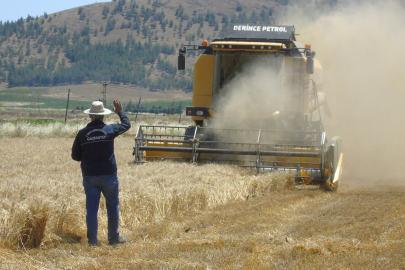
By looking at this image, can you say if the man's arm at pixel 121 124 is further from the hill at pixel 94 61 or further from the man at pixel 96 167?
the hill at pixel 94 61

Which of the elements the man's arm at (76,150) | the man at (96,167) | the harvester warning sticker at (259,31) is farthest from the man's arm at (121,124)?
the harvester warning sticker at (259,31)

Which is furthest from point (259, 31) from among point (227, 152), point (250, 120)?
point (227, 152)

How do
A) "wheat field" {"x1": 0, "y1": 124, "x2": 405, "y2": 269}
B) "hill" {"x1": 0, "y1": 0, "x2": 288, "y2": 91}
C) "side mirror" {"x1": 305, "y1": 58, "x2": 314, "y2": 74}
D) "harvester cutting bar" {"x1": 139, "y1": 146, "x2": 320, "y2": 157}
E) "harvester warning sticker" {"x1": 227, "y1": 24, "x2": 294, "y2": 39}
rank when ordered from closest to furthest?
"wheat field" {"x1": 0, "y1": 124, "x2": 405, "y2": 269} < "harvester cutting bar" {"x1": 139, "y1": 146, "x2": 320, "y2": 157} < "side mirror" {"x1": 305, "y1": 58, "x2": 314, "y2": 74} < "harvester warning sticker" {"x1": 227, "y1": 24, "x2": 294, "y2": 39} < "hill" {"x1": 0, "y1": 0, "x2": 288, "y2": 91}

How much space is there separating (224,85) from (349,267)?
755 cm

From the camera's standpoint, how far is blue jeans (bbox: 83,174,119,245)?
617 centimetres

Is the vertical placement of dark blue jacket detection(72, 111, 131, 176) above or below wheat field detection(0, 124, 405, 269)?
above

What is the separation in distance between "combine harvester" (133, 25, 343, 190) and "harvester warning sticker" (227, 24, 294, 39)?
0.25 meters

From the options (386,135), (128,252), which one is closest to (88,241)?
(128,252)

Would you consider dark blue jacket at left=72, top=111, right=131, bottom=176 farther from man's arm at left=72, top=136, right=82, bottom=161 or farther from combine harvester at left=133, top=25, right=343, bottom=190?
combine harvester at left=133, top=25, right=343, bottom=190

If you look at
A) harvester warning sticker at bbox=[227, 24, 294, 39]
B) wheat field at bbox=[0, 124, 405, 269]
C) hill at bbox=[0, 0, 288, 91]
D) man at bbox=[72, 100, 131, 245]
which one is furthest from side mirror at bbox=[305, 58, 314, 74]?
hill at bbox=[0, 0, 288, 91]

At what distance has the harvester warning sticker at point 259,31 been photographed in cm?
1308

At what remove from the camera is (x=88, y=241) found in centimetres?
623

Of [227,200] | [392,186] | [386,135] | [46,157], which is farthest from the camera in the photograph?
[386,135]

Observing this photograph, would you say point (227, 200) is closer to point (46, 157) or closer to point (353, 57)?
point (46, 157)
